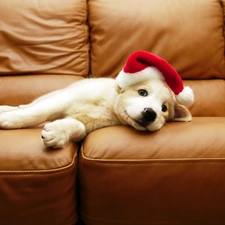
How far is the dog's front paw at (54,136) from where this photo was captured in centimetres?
92

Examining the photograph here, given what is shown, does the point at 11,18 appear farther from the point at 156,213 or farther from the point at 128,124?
the point at 156,213

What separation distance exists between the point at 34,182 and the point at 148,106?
18.7 inches

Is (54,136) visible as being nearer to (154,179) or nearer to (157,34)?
(154,179)

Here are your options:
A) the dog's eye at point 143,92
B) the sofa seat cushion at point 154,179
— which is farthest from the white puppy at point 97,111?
the sofa seat cushion at point 154,179

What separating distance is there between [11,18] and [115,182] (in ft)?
4.11

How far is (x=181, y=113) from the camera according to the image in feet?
4.03

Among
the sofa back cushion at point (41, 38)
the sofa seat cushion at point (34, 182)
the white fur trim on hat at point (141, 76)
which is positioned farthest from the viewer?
the sofa back cushion at point (41, 38)

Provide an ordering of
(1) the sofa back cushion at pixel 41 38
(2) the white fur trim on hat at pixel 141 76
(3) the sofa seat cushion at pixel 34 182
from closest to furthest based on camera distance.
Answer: (3) the sofa seat cushion at pixel 34 182
(2) the white fur trim on hat at pixel 141 76
(1) the sofa back cushion at pixel 41 38

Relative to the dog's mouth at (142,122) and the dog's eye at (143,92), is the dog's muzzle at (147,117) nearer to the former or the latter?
the dog's mouth at (142,122)

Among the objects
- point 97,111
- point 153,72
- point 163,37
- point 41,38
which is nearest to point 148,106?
point 153,72

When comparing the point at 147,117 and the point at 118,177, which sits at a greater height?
the point at 147,117

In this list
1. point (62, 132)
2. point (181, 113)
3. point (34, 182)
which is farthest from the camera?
point (181, 113)

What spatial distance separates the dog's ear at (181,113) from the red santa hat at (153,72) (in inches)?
2.7

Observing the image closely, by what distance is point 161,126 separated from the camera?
1068 millimetres
